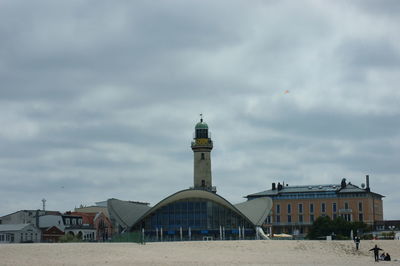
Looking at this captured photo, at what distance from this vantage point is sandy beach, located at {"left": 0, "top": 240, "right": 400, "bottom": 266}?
131 ft

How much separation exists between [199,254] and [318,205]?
2420 inches

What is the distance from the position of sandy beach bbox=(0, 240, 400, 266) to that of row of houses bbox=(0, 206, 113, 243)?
899 inches

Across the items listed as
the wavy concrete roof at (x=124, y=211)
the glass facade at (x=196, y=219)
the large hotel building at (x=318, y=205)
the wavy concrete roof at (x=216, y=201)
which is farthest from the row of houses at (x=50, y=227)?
the large hotel building at (x=318, y=205)

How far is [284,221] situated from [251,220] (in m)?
29.8

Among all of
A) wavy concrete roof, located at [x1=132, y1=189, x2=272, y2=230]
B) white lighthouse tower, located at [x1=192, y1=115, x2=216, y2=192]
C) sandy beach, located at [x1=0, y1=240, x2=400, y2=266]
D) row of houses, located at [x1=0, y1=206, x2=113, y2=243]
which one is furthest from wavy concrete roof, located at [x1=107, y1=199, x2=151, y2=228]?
sandy beach, located at [x1=0, y1=240, x2=400, y2=266]

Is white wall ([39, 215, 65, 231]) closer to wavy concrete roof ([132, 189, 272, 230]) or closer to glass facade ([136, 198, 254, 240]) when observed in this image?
wavy concrete roof ([132, 189, 272, 230])

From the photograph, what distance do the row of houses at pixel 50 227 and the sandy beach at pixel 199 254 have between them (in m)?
22.8

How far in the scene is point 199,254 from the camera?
45.4 meters

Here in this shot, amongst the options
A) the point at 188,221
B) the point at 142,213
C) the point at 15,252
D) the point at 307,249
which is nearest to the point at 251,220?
the point at 188,221

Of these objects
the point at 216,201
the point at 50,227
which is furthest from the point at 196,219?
the point at 50,227

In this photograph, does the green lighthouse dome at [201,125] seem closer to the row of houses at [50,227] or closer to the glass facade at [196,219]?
the glass facade at [196,219]

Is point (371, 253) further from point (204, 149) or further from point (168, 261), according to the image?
point (204, 149)

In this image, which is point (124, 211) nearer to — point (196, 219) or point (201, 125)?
point (196, 219)

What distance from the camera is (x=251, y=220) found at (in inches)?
3029
